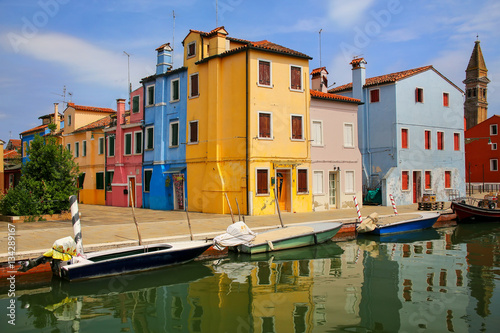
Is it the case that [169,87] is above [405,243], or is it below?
above

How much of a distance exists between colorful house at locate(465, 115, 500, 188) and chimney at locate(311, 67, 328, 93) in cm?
2712

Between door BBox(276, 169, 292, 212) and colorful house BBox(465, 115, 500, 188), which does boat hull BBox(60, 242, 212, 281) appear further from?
colorful house BBox(465, 115, 500, 188)

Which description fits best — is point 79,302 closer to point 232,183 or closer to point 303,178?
point 232,183

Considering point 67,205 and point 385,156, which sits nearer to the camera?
point 67,205

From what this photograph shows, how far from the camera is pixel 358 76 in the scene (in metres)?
28.9

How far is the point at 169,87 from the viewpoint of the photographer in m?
25.9

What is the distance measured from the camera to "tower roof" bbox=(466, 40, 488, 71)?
6756 cm

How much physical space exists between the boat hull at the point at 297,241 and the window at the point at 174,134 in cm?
1221

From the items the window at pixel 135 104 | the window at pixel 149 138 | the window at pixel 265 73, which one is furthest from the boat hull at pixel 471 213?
the window at pixel 135 104

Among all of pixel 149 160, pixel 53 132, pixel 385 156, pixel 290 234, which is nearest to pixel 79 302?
pixel 290 234

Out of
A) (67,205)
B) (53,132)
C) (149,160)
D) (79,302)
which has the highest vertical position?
(53,132)

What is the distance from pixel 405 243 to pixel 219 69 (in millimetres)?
12979

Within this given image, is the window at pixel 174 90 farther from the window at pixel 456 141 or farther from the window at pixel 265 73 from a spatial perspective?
the window at pixel 456 141

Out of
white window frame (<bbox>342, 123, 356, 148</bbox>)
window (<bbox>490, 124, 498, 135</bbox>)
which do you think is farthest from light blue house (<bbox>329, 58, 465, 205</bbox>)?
window (<bbox>490, 124, 498, 135</bbox>)
